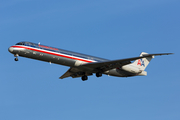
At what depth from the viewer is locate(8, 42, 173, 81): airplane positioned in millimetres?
40906

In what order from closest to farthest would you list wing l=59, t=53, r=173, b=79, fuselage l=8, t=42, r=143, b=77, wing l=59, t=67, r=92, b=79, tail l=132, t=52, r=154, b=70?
fuselage l=8, t=42, r=143, b=77 → wing l=59, t=53, r=173, b=79 → wing l=59, t=67, r=92, b=79 → tail l=132, t=52, r=154, b=70

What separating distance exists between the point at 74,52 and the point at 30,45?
6744mm

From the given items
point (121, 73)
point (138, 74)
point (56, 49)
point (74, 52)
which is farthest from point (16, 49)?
point (138, 74)

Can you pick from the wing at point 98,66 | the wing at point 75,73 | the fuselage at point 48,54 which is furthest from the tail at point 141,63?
the fuselage at point 48,54

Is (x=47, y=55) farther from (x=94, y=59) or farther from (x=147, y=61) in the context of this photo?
(x=147, y=61)

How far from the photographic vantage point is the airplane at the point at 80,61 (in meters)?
40.9

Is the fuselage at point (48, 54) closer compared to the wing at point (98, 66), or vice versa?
the fuselage at point (48, 54)

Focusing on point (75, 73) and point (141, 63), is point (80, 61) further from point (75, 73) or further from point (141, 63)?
point (141, 63)

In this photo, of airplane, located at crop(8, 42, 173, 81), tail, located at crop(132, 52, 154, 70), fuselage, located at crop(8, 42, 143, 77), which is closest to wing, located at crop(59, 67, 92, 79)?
airplane, located at crop(8, 42, 173, 81)

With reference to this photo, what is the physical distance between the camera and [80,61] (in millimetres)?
43812

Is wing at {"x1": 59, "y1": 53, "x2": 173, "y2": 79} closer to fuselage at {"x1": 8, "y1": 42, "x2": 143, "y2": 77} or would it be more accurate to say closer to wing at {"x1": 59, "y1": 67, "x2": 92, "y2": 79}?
wing at {"x1": 59, "y1": 67, "x2": 92, "y2": 79}

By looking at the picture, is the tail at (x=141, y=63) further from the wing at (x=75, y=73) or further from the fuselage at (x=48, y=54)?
the fuselage at (x=48, y=54)

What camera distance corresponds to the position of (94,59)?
1815 inches

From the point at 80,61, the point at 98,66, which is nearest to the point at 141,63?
the point at 98,66
